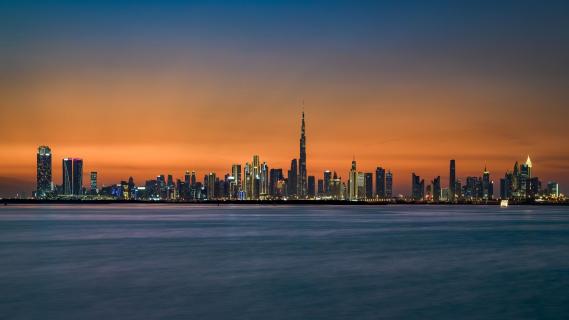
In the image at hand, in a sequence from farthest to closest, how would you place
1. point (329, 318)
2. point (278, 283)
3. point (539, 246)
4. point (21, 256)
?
point (539, 246)
point (21, 256)
point (278, 283)
point (329, 318)

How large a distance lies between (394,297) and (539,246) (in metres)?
22.3

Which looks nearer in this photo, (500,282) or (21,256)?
(500,282)

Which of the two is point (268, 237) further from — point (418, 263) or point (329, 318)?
point (329, 318)

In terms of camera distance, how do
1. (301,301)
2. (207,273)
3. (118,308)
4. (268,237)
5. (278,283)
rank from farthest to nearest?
(268,237) < (207,273) < (278,283) < (301,301) < (118,308)

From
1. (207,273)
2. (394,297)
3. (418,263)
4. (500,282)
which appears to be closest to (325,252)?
(418,263)

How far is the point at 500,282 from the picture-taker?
22781 millimetres

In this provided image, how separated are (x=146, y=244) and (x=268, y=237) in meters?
9.53

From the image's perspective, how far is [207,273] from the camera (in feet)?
82.8

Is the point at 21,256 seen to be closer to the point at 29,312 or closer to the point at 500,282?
the point at 29,312

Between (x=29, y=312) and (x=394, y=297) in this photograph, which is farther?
(x=394, y=297)

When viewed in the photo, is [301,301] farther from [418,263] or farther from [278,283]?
[418,263]

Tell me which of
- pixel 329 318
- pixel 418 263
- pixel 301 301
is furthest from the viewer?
pixel 418 263

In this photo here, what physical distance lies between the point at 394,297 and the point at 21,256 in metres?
20.4

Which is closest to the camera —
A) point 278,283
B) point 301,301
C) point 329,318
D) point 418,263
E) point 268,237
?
point 329,318
